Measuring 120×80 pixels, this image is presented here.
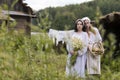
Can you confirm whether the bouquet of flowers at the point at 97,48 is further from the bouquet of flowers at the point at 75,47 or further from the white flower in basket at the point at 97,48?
the bouquet of flowers at the point at 75,47

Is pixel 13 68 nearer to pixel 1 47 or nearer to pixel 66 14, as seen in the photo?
pixel 1 47

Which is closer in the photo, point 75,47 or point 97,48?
point 75,47

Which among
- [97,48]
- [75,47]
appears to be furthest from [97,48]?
[75,47]

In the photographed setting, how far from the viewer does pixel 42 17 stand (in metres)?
2.49

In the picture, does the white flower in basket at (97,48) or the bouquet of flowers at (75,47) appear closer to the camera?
the bouquet of flowers at (75,47)

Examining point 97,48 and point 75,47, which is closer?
point 75,47

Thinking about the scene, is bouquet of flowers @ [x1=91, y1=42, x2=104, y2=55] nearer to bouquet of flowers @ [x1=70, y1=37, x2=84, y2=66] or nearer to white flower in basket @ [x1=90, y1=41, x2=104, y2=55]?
white flower in basket @ [x1=90, y1=41, x2=104, y2=55]

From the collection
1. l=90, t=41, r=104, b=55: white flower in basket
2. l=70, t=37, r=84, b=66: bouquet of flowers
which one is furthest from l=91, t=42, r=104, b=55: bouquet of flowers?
l=70, t=37, r=84, b=66: bouquet of flowers

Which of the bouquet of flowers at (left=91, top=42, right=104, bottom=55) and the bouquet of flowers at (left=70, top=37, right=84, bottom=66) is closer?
the bouquet of flowers at (left=70, top=37, right=84, bottom=66)

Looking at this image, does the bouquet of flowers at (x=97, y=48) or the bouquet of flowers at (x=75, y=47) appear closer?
the bouquet of flowers at (x=75, y=47)

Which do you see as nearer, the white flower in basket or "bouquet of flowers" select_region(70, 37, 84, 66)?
"bouquet of flowers" select_region(70, 37, 84, 66)

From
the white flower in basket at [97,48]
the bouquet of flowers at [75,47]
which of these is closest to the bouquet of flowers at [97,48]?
the white flower in basket at [97,48]

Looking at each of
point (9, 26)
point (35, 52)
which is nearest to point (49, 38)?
point (9, 26)

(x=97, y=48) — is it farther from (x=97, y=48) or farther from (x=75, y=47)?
(x=75, y=47)
